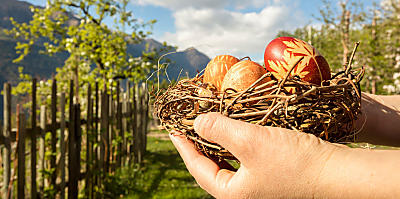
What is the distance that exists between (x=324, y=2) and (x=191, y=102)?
1211cm

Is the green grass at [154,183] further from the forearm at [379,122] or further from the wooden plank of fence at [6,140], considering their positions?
the forearm at [379,122]

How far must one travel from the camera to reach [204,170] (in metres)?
1.51

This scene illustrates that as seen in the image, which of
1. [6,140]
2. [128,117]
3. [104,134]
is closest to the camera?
[6,140]

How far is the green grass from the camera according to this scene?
5176 mm

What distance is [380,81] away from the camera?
10.8 m

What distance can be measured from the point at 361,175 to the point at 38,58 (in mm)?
103684

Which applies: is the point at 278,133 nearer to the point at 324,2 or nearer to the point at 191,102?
the point at 191,102

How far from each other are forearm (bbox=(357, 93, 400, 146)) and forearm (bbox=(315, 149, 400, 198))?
1105 millimetres

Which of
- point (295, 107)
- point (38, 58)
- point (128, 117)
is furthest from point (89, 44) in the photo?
point (38, 58)

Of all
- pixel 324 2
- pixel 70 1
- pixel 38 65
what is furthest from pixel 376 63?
pixel 38 65

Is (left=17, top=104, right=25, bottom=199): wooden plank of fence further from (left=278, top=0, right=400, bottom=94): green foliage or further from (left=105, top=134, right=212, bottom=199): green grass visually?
(left=278, top=0, right=400, bottom=94): green foliage

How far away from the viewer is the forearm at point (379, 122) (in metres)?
2.04

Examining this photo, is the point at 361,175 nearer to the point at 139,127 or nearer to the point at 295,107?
the point at 295,107

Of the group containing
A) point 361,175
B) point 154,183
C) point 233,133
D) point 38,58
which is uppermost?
point 38,58
